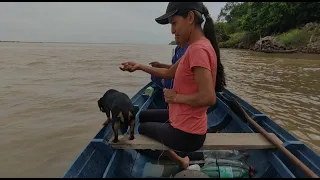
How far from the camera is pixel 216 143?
A: 9.49 ft

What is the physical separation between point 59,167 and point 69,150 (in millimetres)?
640

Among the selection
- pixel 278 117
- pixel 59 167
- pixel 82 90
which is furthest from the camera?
pixel 82 90

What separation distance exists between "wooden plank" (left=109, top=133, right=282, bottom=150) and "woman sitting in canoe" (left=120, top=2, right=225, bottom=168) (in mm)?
155

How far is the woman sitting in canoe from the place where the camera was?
223 cm

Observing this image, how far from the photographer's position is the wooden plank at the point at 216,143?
9.28 ft

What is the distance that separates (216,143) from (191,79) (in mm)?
877

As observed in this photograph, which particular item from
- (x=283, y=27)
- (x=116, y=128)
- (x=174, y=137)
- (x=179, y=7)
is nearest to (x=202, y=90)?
(x=174, y=137)

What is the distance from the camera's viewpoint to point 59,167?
4.50 metres

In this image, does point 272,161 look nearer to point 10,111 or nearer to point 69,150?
point 69,150

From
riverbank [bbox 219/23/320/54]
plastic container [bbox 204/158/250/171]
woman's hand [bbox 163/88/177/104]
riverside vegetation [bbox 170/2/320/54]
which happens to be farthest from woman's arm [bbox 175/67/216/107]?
riverbank [bbox 219/23/320/54]

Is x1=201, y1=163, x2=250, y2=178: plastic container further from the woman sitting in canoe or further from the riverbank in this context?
the riverbank

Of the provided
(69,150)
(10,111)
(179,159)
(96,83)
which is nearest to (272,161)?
(179,159)

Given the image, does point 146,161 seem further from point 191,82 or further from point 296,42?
point 296,42

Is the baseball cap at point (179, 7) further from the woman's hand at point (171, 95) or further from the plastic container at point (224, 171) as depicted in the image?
the plastic container at point (224, 171)
